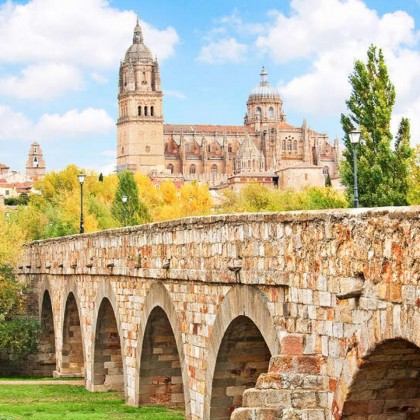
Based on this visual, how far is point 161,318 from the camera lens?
1902 cm

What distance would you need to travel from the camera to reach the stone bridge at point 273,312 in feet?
30.9

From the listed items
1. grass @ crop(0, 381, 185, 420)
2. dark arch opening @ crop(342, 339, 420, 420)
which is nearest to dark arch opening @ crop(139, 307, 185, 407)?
grass @ crop(0, 381, 185, 420)

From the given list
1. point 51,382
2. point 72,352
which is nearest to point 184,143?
point 72,352

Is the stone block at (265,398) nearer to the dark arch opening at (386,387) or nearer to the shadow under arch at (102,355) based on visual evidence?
the dark arch opening at (386,387)

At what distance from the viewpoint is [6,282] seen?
1340 inches

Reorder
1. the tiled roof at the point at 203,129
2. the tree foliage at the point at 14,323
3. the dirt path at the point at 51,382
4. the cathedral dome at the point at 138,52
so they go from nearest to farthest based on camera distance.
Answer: the dirt path at the point at 51,382
the tree foliage at the point at 14,323
the cathedral dome at the point at 138,52
the tiled roof at the point at 203,129

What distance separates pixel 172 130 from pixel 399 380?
180 m

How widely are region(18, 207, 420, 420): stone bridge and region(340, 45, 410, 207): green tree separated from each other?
14.0 metres

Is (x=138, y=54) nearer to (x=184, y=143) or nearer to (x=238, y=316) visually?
(x=184, y=143)

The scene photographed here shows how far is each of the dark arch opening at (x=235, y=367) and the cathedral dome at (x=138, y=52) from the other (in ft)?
557

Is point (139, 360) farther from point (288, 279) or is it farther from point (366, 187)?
point (366, 187)

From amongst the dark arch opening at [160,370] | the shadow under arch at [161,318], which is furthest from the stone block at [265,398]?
the dark arch opening at [160,370]

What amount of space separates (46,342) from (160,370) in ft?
47.6

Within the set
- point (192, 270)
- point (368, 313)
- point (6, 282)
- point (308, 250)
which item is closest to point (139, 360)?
point (192, 270)
